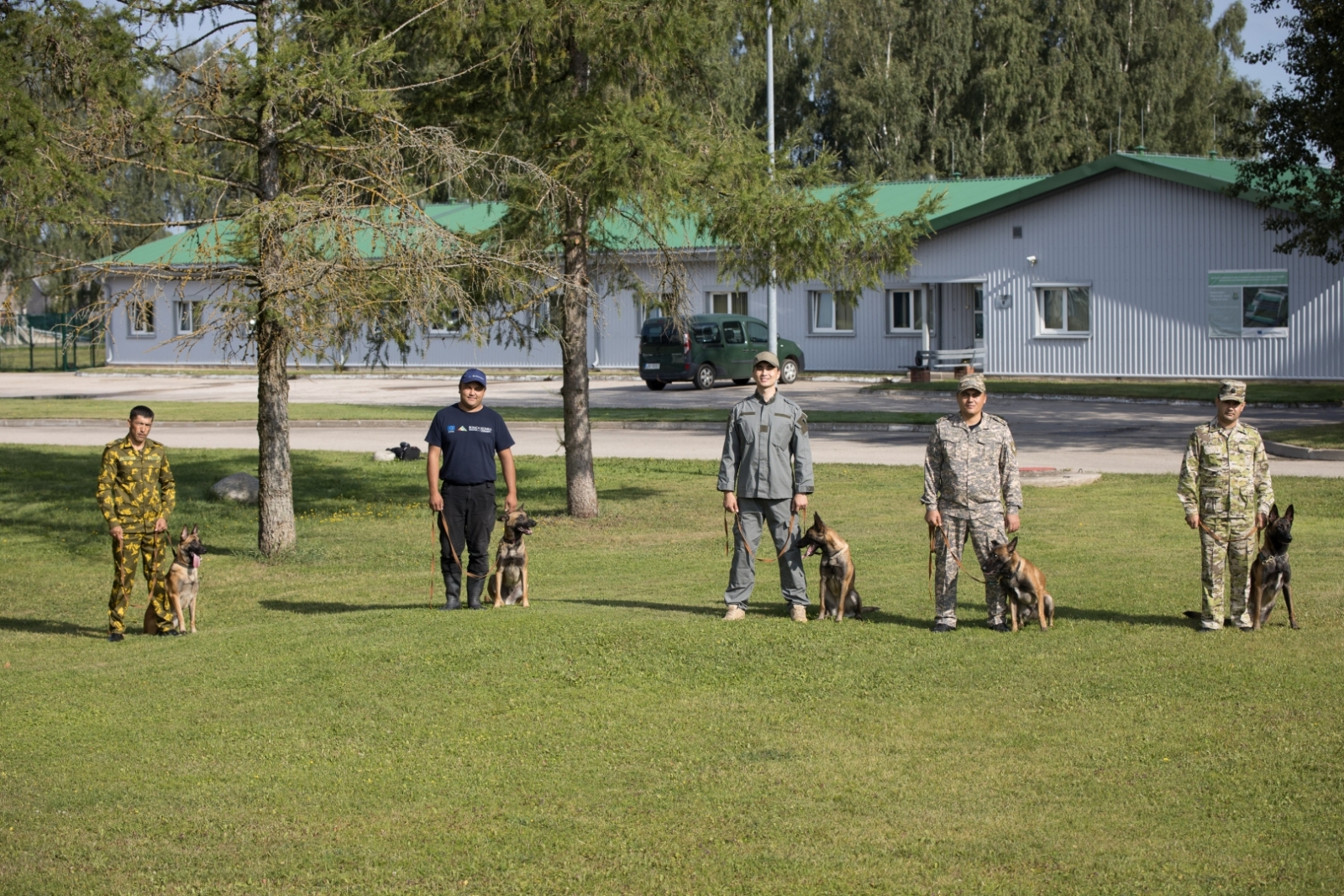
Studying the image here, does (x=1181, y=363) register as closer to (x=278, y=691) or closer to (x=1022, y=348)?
(x=1022, y=348)

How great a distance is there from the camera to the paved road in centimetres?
2267

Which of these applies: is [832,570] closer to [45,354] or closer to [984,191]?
[984,191]

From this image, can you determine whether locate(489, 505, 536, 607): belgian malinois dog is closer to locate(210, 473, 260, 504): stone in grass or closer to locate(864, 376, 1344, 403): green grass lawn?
locate(210, 473, 260, 504): stone in grass

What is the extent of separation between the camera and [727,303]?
4734 centimetres

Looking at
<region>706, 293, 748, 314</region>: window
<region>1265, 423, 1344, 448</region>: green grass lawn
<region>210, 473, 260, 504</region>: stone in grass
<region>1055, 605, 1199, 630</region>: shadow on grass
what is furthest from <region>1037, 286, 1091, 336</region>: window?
<region>1055, 605, 1199, 630</region>: shadow on grass

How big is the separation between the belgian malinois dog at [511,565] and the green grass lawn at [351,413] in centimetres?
1719

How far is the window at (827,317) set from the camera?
45.4 metres

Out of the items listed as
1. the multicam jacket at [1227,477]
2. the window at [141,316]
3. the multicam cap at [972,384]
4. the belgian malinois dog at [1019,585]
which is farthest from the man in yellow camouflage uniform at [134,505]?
the multicam jacket at [1227,477]

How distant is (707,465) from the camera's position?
22.0 m

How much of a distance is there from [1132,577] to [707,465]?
10.7 meters

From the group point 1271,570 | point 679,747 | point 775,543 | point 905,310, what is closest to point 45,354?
point 905,310

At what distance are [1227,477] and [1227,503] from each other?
6.9 inches

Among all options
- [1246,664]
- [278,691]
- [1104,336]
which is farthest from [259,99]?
[1104,336]

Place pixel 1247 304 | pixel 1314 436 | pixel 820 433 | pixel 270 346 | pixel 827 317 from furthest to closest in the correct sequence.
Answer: pixel 827 317, pixel 1247 304, pixel 820 433, pixel 1314 436, pixel 270 346
